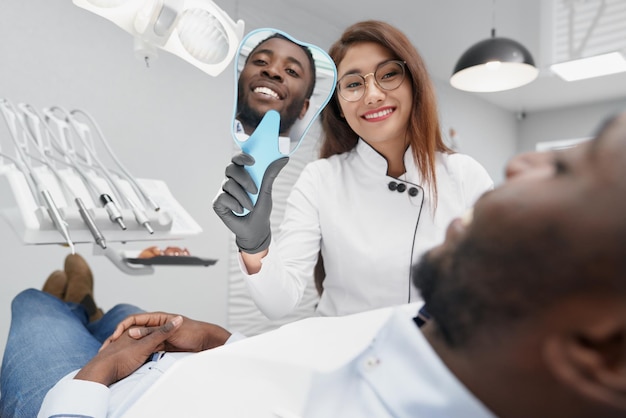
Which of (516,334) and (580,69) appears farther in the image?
(580,69)

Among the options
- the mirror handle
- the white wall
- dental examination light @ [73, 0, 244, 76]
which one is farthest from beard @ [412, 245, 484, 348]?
the white wall

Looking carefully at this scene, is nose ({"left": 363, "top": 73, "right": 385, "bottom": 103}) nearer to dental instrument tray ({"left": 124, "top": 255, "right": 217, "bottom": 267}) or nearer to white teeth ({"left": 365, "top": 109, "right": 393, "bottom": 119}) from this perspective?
white teeth ({"left": 365, "top": 109, "right": 393, "bottom": 119})

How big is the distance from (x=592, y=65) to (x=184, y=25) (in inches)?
103

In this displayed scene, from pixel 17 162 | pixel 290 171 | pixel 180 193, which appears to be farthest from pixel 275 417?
pixel 290 171

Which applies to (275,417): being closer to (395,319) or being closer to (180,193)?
(395,319)

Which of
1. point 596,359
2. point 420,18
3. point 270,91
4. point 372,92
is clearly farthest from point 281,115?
point 420,18

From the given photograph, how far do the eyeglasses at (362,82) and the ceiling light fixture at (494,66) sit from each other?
63.9 inches

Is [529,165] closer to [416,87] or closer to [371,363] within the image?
[371,363]

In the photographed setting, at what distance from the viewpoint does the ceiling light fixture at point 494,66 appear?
2.69 meters

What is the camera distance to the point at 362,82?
1311 mm

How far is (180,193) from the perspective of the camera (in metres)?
3.30

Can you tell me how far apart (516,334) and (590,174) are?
14cm

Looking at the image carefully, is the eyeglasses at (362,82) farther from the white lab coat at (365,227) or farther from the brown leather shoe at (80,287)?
the brown leather shoe at (80,287)

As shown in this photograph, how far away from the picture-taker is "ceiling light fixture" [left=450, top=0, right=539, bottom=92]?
2.69 metres
